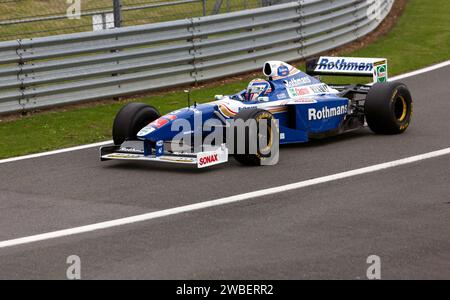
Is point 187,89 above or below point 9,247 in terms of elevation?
above

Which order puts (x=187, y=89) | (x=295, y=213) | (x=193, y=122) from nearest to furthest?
(x=295, y=213)
(x=193, y=122)
(x=187, y=89)

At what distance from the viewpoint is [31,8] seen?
16.9 m

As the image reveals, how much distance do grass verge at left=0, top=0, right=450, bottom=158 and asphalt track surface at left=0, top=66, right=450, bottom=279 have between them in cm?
88

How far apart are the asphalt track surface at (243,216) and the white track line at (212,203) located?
0.13m

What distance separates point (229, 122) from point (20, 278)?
4.70 metres

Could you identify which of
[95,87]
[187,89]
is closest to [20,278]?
[95,87]

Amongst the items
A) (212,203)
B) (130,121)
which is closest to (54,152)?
(130,121)

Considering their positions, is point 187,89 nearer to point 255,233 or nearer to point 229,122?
point 229,122

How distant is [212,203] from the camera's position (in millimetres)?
9844

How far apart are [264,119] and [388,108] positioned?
1943mm

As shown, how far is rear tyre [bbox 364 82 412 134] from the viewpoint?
1272cm

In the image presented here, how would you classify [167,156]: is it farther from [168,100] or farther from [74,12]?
[74,12]
